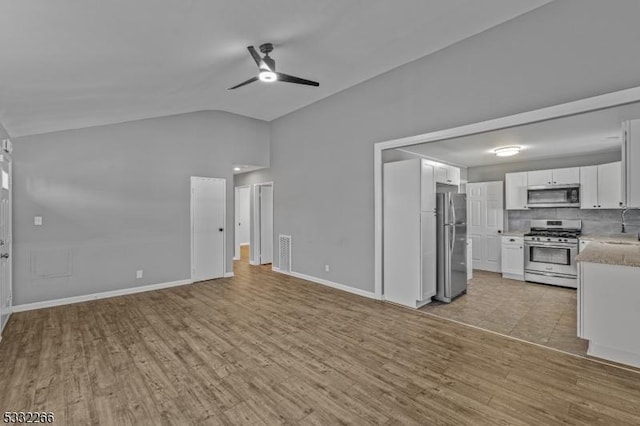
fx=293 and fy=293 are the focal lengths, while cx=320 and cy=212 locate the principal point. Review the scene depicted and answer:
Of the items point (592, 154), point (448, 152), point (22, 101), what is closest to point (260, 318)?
point (22, 101)

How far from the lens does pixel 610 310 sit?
2.82m

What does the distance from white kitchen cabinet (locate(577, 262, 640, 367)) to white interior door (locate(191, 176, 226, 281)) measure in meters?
5.78

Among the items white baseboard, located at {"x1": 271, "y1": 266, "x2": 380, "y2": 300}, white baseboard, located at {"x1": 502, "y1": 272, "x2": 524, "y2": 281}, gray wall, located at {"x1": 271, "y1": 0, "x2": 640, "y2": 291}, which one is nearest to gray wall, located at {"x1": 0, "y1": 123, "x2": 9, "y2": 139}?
gray wall, located at {"x1": 271, "y1": 0, "x2": 640, "y2": 291}

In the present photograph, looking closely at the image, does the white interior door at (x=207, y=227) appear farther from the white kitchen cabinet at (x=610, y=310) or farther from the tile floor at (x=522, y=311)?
the white kitchen cabinet at (x=610, y=310)

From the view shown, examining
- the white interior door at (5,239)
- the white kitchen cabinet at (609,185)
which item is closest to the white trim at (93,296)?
the white interior door at (5,239)

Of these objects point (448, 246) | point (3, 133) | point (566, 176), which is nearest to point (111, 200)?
point (3, 133)

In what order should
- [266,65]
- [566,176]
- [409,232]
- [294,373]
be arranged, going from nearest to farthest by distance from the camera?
[294,373]
[266,65]
[409,232]
[566,176]

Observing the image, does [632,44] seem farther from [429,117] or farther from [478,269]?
[478,269]

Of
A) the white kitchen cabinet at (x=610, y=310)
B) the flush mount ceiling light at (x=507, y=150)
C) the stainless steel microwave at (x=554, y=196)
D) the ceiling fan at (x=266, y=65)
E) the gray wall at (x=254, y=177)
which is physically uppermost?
the ceiling fan at (x=266, y=65)

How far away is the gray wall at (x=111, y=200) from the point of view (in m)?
4.40

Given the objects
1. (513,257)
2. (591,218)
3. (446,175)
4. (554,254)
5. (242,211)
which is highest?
(446,175)

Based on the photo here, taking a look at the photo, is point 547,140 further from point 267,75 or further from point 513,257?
point 267,75

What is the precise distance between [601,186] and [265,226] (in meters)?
7.02

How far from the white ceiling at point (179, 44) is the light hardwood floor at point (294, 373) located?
2.66 m
